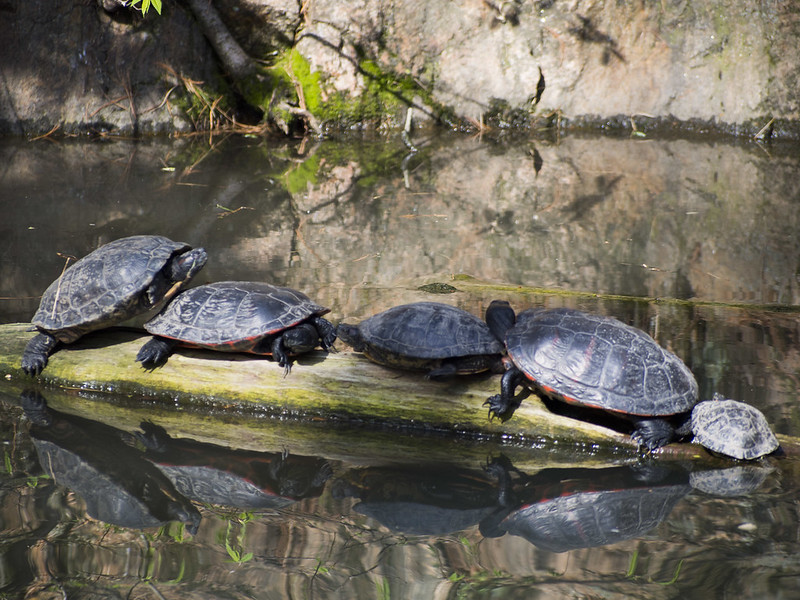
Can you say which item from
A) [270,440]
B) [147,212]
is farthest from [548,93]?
[270,440]

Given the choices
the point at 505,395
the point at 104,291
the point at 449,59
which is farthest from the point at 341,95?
the point at 505,395

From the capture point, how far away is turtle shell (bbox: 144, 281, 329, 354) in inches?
147

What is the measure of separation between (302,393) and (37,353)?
4.85 feet

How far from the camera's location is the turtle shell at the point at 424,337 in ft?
11.8

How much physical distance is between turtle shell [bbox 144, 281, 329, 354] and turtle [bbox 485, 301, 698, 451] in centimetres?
116

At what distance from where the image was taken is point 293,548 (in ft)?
8.74

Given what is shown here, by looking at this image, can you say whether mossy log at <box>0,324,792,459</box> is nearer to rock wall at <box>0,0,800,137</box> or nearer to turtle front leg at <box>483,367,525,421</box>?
turtle front leg at <box>483,367,525,421</box>

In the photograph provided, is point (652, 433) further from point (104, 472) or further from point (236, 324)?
point (104, 472)

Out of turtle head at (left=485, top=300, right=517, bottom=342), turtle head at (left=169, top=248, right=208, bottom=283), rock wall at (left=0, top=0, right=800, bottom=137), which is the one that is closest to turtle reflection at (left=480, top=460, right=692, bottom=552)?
turtle head at (left=485, top=300, right=517, bottom=342)

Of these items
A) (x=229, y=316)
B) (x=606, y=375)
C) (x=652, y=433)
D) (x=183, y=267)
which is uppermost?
(x=183, y=267)

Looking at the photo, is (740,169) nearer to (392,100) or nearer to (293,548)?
(392,100)

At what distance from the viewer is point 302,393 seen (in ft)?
12.1

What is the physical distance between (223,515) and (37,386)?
1.73 metres

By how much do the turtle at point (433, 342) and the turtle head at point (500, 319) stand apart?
40 millimetres
